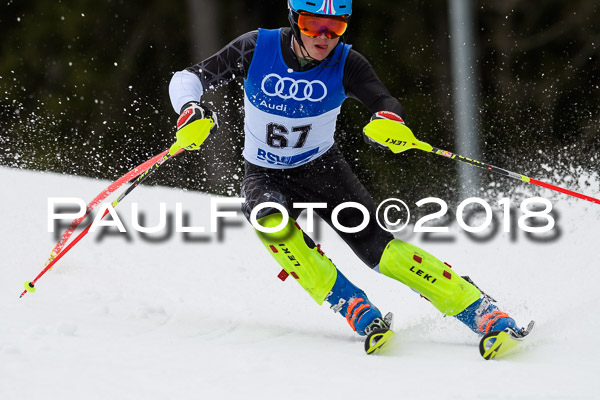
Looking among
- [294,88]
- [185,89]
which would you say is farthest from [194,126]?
[294,88]

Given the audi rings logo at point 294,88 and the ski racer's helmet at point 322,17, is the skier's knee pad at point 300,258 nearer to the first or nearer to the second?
the audi rings logo at point 294,88

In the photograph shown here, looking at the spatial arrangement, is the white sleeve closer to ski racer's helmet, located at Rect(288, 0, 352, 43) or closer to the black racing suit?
the black racing suit

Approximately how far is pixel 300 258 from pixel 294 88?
30.0 inches

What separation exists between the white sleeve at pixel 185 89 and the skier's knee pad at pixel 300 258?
0.63m

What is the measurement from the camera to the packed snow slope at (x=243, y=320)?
7.66 feet

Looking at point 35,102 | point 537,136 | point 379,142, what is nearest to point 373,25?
point 537,136

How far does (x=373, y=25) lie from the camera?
11.2 m

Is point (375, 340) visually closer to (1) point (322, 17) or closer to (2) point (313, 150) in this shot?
(2) point (313, 150)

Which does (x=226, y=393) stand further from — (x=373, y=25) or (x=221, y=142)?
(x=373, y=25)

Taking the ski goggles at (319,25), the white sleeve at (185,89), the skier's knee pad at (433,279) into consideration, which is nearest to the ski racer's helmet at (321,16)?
the ski goggles at (319,25)

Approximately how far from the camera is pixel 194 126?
10.2ft

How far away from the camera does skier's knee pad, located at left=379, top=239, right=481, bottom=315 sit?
3084 millimetres

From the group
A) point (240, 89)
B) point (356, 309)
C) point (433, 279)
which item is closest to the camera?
point (433, 279)

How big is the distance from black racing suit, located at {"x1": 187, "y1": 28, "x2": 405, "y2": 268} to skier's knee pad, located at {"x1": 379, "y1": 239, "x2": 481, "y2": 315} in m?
0.14
